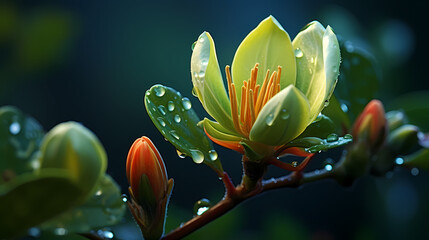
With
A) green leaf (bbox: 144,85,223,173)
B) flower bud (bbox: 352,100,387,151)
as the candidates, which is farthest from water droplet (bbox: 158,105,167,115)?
flower bud (bbox: 352,100,387,151)

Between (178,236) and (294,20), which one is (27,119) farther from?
(294,20)

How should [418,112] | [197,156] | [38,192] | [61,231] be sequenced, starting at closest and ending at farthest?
[38,192] → [61,231] → [197,156] → [418,112]

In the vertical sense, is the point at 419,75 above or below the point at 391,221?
above

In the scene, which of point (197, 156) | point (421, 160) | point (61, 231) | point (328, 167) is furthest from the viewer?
point (421, 160)

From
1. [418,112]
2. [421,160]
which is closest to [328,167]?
[421,160]

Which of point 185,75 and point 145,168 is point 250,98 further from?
point 185,75

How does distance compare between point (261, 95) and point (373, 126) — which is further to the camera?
point (373, 126)

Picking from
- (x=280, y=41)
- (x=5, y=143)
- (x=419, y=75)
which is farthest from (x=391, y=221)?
(x=5, y=143)
